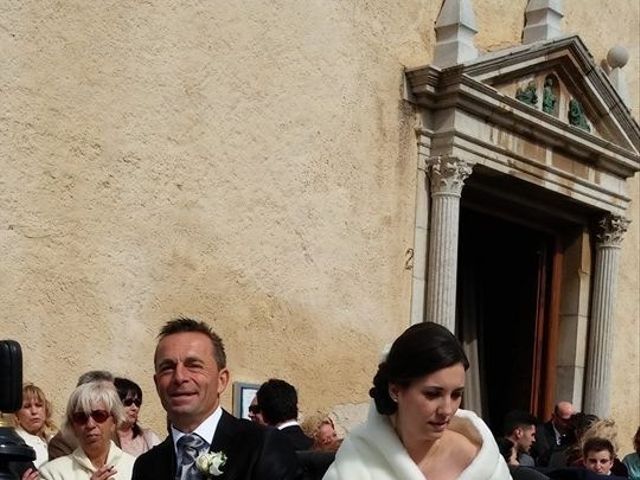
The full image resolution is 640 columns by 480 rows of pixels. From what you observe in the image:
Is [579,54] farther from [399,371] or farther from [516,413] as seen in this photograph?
[399,371]

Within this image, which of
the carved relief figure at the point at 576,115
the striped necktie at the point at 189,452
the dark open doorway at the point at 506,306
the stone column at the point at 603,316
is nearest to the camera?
the striped necktie at the point at 189,452

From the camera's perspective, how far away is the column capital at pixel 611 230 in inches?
569

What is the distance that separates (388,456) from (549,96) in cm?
1007

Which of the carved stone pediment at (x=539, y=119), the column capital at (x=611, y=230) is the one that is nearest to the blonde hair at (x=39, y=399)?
the carved stone pediment at (x=539, y=119)

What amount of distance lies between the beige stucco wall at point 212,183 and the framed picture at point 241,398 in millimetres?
118

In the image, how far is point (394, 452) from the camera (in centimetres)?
382

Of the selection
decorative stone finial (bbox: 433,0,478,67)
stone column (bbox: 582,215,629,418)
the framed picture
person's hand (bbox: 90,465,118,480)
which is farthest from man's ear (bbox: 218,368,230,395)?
stone column (bbox: 582,215,629,418)

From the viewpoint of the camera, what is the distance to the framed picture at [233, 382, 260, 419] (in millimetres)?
10336

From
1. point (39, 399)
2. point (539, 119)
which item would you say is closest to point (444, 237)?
point (539, 119)

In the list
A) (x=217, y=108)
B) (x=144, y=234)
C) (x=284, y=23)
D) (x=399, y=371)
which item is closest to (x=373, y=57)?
(x=284, y=23)

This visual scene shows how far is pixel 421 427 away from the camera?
379 centimetres

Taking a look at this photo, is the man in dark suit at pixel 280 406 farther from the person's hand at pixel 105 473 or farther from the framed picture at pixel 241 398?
the framed picture at pixel 241 398

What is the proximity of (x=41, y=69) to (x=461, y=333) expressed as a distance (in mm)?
6610

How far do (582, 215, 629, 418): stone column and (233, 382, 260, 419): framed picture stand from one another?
482 cm
